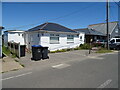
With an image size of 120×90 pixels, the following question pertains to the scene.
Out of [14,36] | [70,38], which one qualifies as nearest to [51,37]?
[70,38]

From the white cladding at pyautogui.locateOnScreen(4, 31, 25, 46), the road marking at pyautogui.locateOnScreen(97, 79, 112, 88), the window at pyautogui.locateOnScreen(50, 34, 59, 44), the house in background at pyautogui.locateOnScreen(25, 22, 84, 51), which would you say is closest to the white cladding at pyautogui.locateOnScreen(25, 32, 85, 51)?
the house in background at pyautogui.locateOnScreen(25, 22, 84, 51)

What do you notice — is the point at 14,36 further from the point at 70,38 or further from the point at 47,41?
the point at 70,38

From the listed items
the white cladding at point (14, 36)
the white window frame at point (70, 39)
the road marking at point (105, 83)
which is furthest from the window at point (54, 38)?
the road marking at point (105, 83)

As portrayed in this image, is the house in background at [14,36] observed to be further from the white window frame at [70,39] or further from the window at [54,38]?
the white window frame at [70,39]

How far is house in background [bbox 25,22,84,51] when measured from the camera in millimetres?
17625

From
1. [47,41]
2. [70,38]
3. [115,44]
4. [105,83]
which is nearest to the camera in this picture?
[105,83]

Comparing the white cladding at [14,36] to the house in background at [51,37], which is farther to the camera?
the white cladding at [14,36]

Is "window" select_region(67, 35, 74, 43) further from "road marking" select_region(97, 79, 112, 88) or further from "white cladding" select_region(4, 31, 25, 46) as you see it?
"road marking" select_region(97, 79, 112, 88)

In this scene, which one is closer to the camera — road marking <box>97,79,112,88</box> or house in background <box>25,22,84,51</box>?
road marking <box>97,79,112,88</box>

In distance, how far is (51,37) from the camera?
18.6 meters

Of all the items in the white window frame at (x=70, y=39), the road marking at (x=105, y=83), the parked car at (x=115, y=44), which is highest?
the white window frame at (x=70, y=39)

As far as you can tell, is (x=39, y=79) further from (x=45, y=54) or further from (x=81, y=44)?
(x=81, y=44)

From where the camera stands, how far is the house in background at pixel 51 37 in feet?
57.8

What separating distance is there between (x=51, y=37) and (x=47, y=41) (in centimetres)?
101
